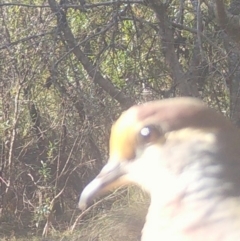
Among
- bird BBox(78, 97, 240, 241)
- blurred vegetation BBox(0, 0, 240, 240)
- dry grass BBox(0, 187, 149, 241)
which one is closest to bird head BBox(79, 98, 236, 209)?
bird BBox(78, 97, 240, 241)

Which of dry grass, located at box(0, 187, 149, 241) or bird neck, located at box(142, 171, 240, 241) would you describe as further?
dry grass, located at box(0, 187, 149, 241)

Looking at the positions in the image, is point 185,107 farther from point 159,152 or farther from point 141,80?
point 141,80

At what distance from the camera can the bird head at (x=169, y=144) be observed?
133 centimetres

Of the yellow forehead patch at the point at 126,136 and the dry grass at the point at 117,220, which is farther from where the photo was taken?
the dry grass at the point at 117,220

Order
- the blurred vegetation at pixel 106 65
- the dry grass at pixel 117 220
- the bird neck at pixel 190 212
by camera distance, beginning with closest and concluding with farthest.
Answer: the bird neck at pixel 190 212
the dry grass at pixel 117 220
the blurred vegetation at pixel 106 65

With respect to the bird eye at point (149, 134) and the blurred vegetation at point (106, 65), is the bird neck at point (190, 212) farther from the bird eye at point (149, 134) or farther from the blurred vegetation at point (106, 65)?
the blurred vegetation at point (106, 65)

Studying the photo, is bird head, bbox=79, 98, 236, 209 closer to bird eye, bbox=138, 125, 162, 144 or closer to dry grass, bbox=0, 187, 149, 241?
bird eye, bbox=138, 125, 162, 144

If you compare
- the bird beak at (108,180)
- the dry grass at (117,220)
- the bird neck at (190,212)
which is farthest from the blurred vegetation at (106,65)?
the bird neck at (190,212)

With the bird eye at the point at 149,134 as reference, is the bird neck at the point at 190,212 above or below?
below

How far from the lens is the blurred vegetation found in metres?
4.22

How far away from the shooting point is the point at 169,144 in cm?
139

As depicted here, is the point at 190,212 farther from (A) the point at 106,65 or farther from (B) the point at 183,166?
(A) the point at 106,65

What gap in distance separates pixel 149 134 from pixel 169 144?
0.15 feet

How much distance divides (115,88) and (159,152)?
3.12m
